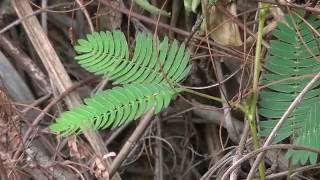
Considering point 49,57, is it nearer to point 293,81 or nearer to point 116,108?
point 116,108

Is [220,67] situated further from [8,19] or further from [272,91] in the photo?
[8,19]

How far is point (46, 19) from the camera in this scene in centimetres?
Answer: 160

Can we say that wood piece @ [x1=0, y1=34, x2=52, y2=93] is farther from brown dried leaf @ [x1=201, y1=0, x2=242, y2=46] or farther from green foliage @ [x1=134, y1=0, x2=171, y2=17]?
brown dried leaf @ [x1=201, y1=0, x2=242, y2=46]

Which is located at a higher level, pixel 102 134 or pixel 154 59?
pixel 154 59

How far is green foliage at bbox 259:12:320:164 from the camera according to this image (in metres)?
1.08

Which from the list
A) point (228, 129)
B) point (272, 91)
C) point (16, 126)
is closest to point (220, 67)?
point (228, 129)

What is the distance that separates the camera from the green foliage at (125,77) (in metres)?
1.05

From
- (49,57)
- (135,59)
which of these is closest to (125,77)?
(135,59)

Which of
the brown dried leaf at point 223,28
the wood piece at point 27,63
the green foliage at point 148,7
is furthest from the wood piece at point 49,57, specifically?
the brown dried leaf at point 223,28

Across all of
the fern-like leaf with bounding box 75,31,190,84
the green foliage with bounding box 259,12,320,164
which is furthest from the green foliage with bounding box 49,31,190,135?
the green foliage with bounding box 259,12,320,164

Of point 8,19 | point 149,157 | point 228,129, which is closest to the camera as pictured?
point 228,129

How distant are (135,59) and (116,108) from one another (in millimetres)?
120

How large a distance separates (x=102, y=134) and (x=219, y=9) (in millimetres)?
495

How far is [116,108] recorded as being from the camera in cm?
106
